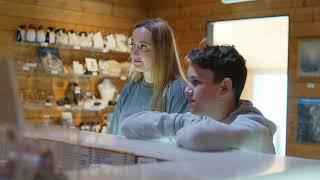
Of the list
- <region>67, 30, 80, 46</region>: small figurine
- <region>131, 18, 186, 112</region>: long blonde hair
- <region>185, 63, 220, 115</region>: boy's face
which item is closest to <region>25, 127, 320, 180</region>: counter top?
<region>185, 63, 220, 115</region>: boy's face

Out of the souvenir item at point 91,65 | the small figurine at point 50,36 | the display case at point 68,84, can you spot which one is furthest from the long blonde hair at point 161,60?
the souvenir item at point 91,65

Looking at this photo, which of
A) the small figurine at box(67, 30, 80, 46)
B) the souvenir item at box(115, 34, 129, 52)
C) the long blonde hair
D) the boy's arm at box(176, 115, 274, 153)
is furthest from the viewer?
the souvenir item at box(115, 34, 129, 52)

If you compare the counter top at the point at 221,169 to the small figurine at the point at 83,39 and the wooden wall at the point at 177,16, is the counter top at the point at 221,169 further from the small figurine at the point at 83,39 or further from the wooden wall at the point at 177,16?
the small figurine at the point at 83,39

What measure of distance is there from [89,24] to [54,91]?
0.95 meters

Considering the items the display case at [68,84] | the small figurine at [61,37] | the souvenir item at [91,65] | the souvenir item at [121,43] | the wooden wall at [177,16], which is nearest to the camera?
the wooden wall at [177,16]

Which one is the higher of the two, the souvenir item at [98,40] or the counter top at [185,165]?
the souvenir item at [98,40]

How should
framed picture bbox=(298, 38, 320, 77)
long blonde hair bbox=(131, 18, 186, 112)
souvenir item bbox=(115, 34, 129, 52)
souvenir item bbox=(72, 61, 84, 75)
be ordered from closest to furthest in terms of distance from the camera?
long blonde hair bbox=(131, 18, 186, 112) → framed picture bbox=(298, 38, 320, 77) → souvenir item bbox=(72, 61, 84, 75) → souvenir item bbox=(115, 34, 129, 52)

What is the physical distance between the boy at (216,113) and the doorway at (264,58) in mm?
5086

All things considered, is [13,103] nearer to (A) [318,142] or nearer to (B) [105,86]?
(A) [318,142]

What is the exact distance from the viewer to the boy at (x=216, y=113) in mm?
1146

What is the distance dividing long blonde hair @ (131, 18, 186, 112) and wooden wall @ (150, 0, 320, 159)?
3.17 meters

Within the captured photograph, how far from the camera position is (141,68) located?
7.55 ft

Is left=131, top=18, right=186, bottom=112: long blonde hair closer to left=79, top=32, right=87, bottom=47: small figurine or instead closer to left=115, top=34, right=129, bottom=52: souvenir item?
left=79, top=32, right=87, bottom=47: small figurine

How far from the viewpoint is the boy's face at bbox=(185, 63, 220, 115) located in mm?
1365
